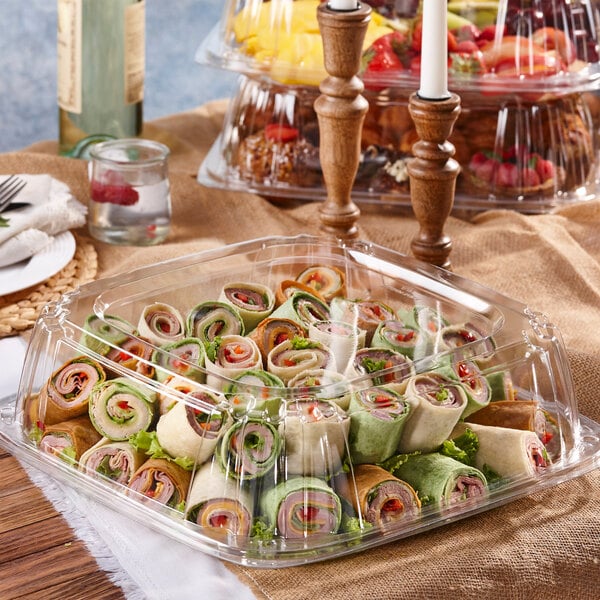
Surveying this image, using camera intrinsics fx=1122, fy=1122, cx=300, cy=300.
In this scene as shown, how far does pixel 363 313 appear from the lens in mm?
1102

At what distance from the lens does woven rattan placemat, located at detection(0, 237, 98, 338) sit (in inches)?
52.9

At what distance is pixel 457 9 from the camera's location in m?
1.63

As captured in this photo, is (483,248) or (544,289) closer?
(544,289)

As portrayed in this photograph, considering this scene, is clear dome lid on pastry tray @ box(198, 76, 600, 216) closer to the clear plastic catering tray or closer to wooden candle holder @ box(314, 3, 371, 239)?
wooden candle holder @ box(314, 3, 371, 239)

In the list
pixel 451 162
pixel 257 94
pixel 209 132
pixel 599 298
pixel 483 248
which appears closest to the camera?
pixel 451 162

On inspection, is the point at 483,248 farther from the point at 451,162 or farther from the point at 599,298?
the point at 451,162

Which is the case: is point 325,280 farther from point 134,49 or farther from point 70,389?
point 134,49

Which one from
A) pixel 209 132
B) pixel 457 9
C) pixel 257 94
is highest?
pixel 457 9

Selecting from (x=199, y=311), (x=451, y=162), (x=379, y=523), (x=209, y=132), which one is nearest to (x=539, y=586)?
(x=379, y=523)

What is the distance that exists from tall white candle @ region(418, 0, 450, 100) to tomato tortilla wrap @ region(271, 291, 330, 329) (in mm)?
305

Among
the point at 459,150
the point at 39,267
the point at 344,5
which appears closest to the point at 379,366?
the point at 344,5

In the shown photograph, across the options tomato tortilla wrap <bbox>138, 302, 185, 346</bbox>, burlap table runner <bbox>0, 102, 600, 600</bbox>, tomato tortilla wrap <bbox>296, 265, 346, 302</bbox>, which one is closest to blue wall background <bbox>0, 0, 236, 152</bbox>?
burlap table runner <bbox>0, 102, 600, 600</bbox>

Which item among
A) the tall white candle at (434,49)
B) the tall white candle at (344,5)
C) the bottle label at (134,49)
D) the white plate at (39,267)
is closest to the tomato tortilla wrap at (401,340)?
the tall white candle at (434,49)

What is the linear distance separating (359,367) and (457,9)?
2.68 feet
